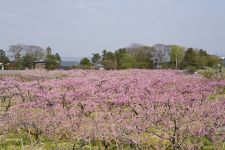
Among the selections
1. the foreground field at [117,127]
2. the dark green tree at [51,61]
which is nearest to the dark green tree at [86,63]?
the dark green tree at [51,61]

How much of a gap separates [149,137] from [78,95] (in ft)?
19.3

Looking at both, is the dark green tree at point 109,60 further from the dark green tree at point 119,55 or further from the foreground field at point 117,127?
the foreground field at point 117,127

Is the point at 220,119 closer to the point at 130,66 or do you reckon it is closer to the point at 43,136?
the point at 43,136

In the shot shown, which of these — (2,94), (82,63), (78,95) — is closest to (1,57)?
(82,63)

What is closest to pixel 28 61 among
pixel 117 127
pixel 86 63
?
pixel 86 63

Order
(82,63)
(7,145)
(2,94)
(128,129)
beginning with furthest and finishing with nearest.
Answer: (82,63) → (2,94) → (7,145) → (128,129)

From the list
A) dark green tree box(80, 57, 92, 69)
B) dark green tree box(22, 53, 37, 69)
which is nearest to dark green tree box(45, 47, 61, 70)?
dark green tree box(22, 53, 37, 69)

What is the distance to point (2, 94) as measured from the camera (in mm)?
16984

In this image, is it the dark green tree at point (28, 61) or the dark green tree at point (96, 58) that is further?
the dark green tree at point (96, 58)

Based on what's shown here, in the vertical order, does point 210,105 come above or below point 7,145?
above

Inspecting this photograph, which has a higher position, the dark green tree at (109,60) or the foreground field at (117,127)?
the dark green tree at (109,60)

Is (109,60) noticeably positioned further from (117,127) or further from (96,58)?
(117,127)

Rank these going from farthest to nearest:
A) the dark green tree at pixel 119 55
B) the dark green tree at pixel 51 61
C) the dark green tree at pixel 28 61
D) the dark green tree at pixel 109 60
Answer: the dark green tree at pixel 28 61
the dark green tree at pixel 51 61
the dark green tree at pixel 119 55
the dark green tree at pixel 109 60

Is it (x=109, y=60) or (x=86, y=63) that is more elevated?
(x=109, y=60)
